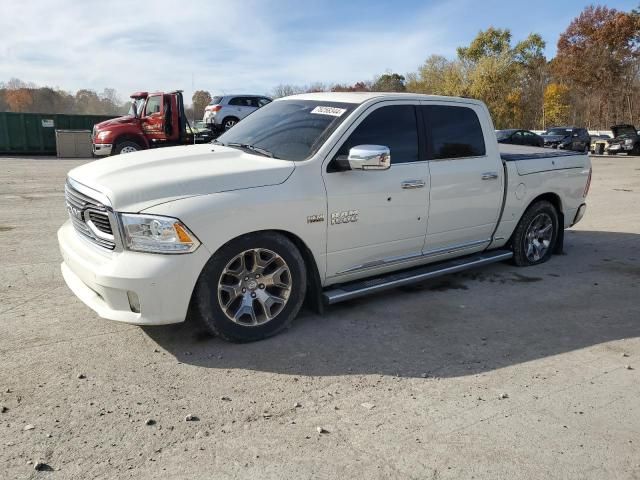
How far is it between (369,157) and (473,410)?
192cm

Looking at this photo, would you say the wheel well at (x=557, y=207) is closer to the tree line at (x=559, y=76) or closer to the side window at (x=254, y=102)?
the side window at (x=254, y=102)

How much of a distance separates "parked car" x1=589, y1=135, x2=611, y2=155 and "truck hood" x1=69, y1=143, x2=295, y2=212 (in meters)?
31.2

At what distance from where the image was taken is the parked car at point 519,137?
2669 cm

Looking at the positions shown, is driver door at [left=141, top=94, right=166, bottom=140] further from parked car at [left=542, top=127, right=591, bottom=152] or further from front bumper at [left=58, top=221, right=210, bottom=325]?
parked car at [left=542, top=127, right=591, bottom=152]

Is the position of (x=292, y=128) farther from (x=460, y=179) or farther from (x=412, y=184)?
(x=460, y=179)

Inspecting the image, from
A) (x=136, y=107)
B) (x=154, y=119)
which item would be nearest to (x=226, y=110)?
(x=136, y=107)

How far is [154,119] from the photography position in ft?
59.2

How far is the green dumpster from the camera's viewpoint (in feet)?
79.4

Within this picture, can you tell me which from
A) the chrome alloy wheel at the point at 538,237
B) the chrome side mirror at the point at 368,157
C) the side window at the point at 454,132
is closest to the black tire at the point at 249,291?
the chrome side mirror at the point at 368,157

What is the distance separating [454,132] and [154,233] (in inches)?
122

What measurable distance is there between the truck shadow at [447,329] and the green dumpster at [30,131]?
79.9ft

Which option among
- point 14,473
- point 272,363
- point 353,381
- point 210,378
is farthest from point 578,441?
point 14,473

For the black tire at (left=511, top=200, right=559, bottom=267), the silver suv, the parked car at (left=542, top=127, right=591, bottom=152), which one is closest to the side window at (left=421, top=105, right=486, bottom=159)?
the black tire at (left=511, top=200, right=559, bottom=267)

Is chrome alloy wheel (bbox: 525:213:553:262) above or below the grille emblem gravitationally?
below
